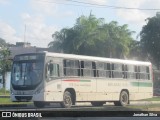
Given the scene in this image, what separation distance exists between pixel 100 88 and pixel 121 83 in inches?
57.5

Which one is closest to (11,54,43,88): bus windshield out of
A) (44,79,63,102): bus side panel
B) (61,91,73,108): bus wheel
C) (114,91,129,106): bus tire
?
(44,79,63,102): bus side panel

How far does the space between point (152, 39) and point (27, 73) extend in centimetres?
554

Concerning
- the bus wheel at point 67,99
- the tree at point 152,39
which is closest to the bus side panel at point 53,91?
the bus wheel at point 67,99

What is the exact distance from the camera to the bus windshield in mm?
14141

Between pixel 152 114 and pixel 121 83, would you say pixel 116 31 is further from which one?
pixel 152 114

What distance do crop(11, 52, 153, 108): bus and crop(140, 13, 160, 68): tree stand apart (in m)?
0.47

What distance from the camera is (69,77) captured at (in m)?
15.3

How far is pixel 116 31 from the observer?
1289 cm

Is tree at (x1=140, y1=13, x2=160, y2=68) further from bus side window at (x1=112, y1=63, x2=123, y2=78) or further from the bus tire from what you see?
the bus tire

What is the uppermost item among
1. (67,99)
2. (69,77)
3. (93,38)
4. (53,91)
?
(93,38)

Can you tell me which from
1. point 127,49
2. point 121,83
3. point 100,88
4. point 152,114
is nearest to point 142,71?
point 121,83

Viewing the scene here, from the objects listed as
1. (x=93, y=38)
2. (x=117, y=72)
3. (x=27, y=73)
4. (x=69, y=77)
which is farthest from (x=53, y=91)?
(x=93, y=38)

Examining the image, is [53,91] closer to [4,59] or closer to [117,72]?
[117,72]

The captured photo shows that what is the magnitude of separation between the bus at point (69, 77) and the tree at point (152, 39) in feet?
1.53
